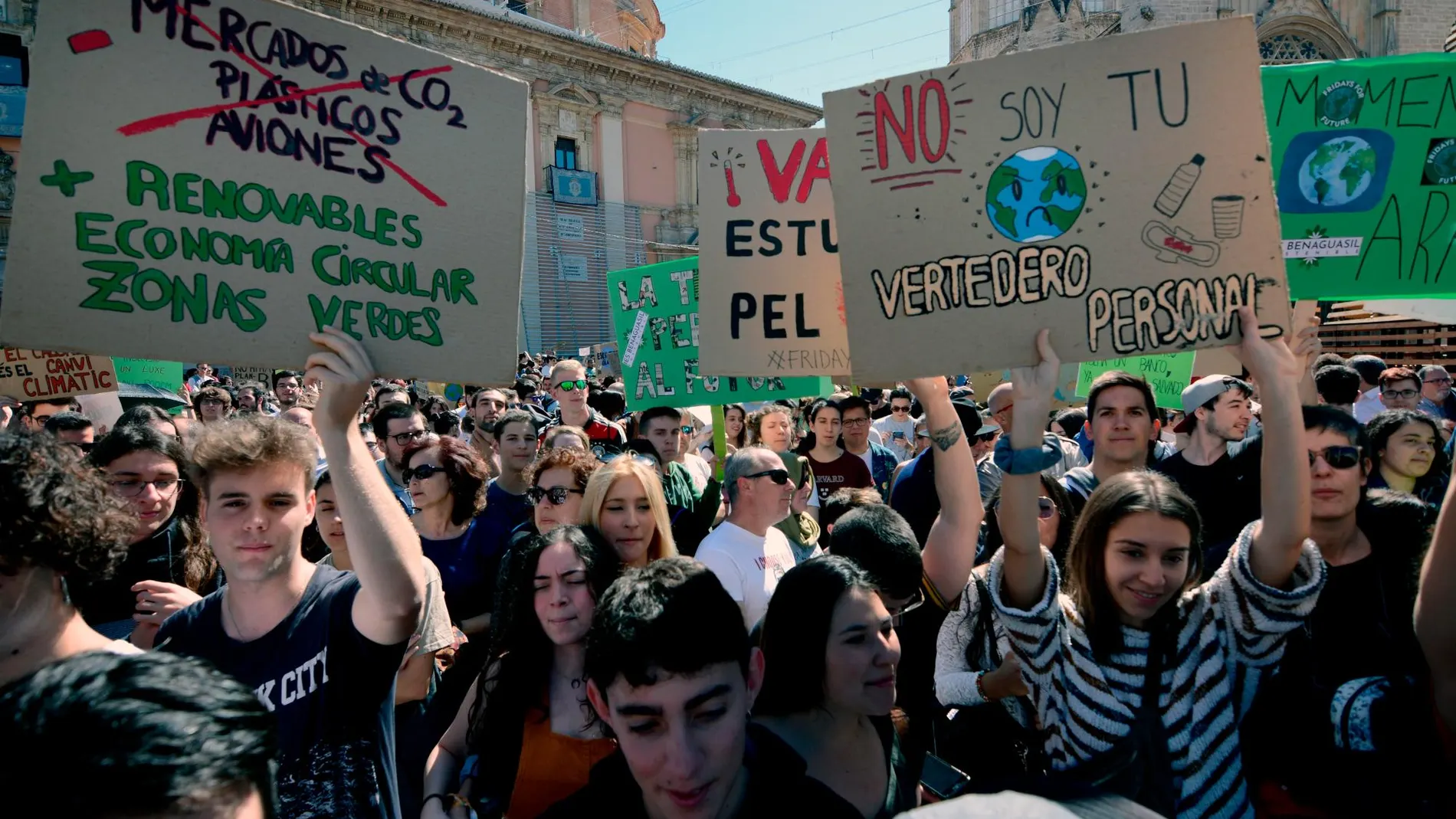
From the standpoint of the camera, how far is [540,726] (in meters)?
2.23

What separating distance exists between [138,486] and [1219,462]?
423 centimetres

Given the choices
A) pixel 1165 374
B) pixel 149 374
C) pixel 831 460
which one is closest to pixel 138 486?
pixel 831 460

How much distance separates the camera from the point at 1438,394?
721cm

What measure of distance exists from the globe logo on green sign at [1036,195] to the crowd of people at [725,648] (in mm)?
474

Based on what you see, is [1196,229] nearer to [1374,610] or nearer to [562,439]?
[1374,610]

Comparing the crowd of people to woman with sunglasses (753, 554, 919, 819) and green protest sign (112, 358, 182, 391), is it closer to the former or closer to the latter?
woman with sunglasses (753, 554, 919, 819)

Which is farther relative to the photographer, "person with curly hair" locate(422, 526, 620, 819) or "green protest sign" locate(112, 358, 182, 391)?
"green protest sign" locate(112, 358, 182, 391)

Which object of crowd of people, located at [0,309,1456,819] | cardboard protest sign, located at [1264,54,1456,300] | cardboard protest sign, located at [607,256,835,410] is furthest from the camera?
cardboard protest sign, located at [607,256,835,410]

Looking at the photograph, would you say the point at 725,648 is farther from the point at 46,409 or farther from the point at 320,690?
the point at 46,409

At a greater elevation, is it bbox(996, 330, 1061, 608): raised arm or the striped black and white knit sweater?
bbox(996, 330, 1061, 608): raised arm

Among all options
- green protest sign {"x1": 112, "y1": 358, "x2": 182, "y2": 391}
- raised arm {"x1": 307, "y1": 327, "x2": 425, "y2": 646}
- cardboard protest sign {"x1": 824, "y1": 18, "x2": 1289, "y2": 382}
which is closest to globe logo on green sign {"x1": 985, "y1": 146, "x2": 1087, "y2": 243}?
cardboard protest sign {"x1": 824, "y1": 18, "x2": 1289, "y2": 382}

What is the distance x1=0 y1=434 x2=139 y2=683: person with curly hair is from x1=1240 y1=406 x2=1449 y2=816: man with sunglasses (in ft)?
8.37

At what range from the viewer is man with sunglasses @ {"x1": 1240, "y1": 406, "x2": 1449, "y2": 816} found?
1.78m

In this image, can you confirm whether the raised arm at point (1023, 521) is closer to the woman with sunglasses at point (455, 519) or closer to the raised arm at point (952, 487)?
the raised arm at point (952, 487)
